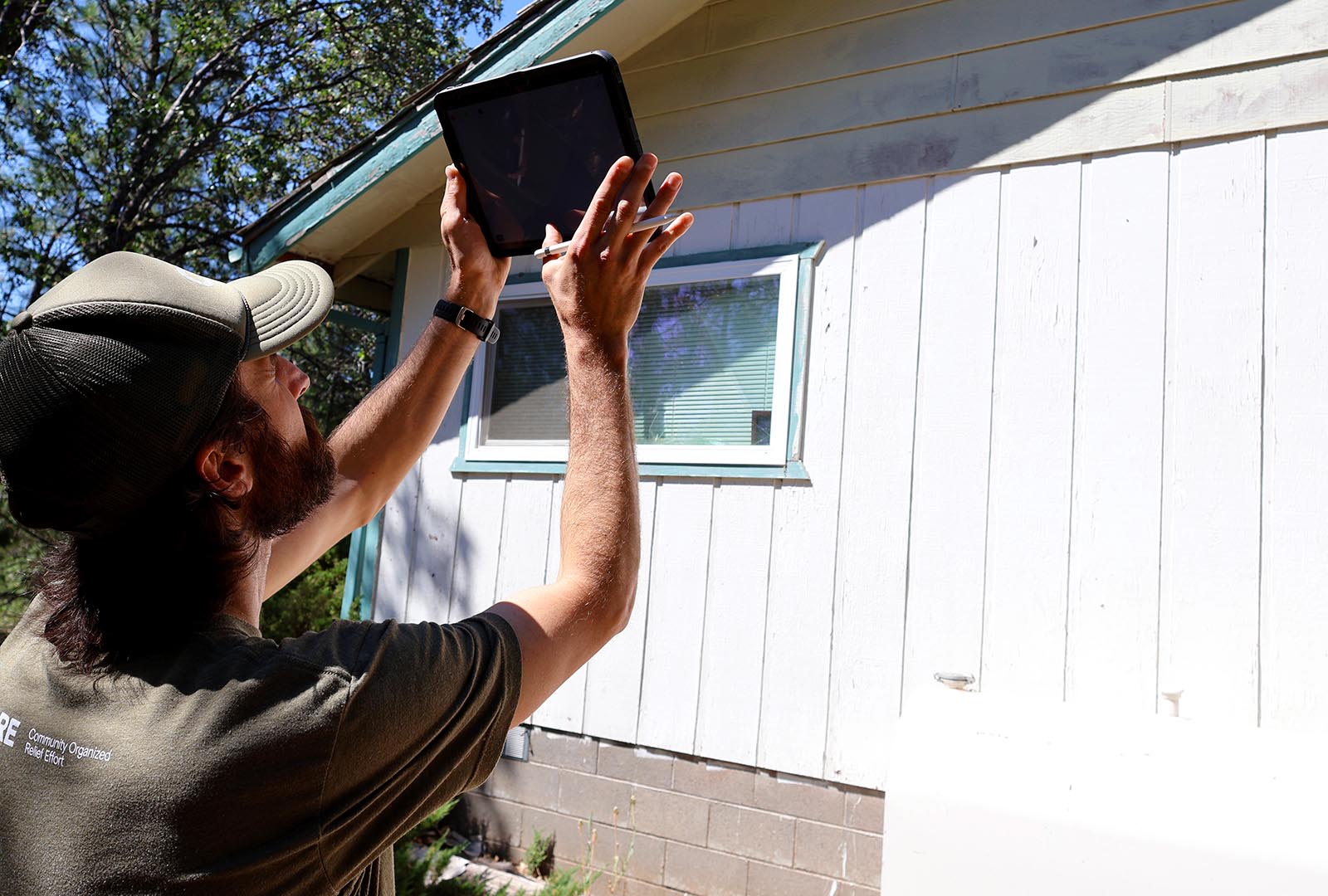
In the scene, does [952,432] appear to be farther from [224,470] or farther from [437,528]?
[224,470]

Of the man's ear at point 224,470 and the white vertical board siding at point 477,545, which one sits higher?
the man's ear at point 224,470

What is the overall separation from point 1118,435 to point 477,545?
10.00 ft

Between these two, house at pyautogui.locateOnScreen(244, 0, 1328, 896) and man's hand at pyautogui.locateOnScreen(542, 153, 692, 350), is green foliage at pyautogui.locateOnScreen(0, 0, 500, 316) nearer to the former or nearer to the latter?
house at pyautogui.locateOnScreen(244, 0, 1328, 896)

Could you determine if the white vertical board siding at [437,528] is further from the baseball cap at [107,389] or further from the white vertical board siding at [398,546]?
the baseball cap at [107,389]

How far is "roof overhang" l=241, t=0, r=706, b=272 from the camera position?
450 cm

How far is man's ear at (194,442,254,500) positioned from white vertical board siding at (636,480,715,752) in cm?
318

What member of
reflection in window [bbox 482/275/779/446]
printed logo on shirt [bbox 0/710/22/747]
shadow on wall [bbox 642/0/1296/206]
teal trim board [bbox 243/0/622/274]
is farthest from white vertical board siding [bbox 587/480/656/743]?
printed logo on shirt [bbox 0/710/22/747]

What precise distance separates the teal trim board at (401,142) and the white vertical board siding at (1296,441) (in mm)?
2808

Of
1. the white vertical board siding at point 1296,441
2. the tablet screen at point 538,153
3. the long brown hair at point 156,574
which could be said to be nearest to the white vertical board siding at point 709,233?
the white vertical board siding at point 1296,441

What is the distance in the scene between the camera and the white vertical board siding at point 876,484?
384 centimetres

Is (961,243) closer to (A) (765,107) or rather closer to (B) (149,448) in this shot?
(A) (765,107)

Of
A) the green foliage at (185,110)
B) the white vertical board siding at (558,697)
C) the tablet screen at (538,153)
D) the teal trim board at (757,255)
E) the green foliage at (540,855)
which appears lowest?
the green foliage at (540,855)

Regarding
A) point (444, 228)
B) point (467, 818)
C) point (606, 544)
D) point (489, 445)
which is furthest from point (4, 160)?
point (606, 544)

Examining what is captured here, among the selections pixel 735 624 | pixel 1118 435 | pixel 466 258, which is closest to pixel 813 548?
pixel 735 624
